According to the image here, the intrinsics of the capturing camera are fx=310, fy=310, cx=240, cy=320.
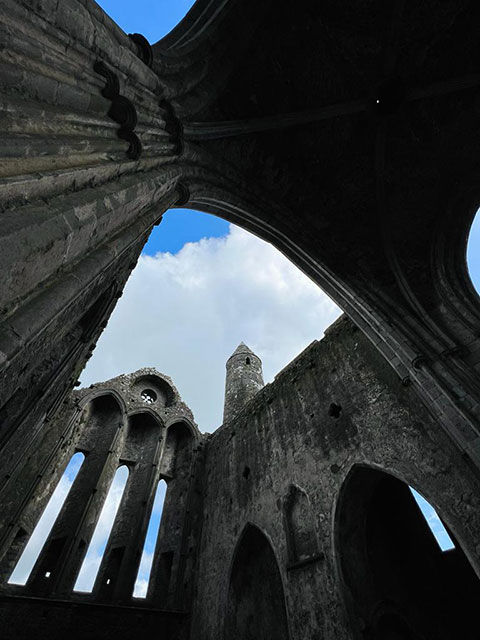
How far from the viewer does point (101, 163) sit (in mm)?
2191

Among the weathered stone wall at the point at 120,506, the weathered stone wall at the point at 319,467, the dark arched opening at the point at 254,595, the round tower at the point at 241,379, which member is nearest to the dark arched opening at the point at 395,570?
the weathered stone wall at the point at 319,467

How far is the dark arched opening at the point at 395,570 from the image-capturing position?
483cm

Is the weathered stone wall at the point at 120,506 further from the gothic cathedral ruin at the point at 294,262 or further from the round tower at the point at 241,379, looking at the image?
the round tower at the point at 241,379

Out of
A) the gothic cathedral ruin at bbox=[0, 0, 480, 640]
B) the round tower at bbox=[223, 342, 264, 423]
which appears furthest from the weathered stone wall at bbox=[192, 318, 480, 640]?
the round tower at bbox=[223, 342, 264, 423]

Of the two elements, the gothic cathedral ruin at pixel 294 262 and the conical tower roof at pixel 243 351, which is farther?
the conical tower roof at pixel 243 351

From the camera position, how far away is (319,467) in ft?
20.2

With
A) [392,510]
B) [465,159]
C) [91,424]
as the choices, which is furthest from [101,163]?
[91,424]

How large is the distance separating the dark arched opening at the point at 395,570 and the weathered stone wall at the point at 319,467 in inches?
8.0

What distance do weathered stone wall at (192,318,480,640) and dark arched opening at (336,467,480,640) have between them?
0.67ft

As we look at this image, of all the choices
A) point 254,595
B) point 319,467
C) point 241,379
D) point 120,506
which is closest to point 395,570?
point 319,467

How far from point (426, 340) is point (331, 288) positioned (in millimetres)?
2245

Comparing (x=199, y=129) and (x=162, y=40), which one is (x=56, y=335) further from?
(x=162, y=40)

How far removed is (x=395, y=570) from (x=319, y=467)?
2.04 m

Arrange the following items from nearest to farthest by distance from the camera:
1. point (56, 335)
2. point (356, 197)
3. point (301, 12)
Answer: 1. point (56, 335)
2. point (301, 12)
3. point (356, 197)
